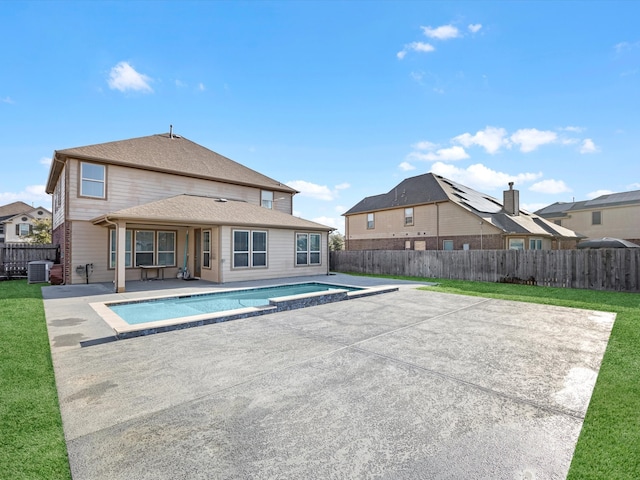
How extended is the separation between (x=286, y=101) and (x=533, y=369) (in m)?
15.4

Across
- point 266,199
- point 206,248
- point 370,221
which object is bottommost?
point 206,248

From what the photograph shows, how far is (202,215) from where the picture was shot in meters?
12.5

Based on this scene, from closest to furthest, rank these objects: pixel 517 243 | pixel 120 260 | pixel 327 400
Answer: pixel 327 400 → pixel 120 260 → pixel 517 243

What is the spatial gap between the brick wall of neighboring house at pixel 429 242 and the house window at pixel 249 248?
13.8 m

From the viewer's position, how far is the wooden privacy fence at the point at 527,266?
1135 cm

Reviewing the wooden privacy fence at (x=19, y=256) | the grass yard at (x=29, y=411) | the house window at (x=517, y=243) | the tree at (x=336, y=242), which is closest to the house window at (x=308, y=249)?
the grass yard at (x=29, y=411)

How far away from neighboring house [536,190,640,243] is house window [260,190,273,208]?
2724 cm

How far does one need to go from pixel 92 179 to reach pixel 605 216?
36.9 meters

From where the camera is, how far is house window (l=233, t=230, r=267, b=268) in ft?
44.7

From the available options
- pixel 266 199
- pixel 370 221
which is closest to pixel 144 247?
pixel 266 199

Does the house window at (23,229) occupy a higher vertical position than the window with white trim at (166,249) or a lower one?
higher

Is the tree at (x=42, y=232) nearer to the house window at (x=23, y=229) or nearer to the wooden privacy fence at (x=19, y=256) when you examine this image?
the house window at (x=23, y=229)

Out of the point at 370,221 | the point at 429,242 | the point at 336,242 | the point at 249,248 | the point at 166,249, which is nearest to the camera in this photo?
the point at 249,248

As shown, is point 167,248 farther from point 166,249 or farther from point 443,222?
point 443,222
